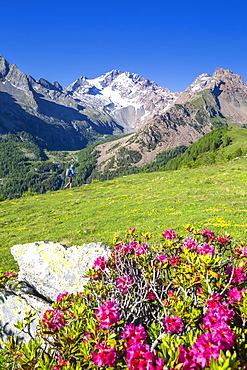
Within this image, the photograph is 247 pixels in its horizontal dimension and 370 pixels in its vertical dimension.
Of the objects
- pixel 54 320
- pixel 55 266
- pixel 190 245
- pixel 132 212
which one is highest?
pixel 190 245

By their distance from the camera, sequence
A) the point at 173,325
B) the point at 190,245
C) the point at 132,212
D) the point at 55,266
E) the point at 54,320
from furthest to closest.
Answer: the point at 132,212 < the point at 55,266 < the point at 190,245 < the point at 54,320 < the point at 173,325

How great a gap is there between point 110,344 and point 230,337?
1965 millimetres

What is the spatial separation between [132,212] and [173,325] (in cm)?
2117

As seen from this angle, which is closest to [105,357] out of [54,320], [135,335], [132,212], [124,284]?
[135,335]

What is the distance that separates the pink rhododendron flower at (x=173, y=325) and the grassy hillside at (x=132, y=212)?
1121 centimetres

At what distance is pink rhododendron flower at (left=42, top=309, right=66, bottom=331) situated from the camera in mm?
4746

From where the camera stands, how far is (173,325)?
4.27 meters

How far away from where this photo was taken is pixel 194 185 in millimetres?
33969

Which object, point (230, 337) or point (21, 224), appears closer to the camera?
point (230, 337)

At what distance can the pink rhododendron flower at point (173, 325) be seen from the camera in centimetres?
419

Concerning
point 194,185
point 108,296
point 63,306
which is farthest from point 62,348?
point 194,185

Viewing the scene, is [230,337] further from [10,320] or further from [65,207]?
[65,207]

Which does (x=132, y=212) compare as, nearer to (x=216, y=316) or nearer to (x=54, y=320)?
(x=54, y=320)

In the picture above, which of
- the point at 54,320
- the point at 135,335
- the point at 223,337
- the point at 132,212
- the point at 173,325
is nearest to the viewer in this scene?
the point at 223,337
